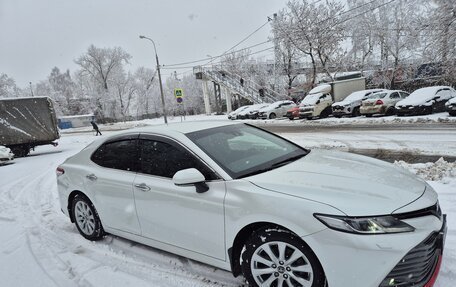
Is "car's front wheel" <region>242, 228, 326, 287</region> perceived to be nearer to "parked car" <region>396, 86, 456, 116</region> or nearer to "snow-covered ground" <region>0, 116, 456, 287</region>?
"snow-covered ground" <region>0, 116, 456, 287</region>

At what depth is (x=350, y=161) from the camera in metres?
3.21

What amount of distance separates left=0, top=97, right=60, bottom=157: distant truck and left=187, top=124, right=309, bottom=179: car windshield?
638 inches

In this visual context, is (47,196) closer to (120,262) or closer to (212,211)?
(120,262)

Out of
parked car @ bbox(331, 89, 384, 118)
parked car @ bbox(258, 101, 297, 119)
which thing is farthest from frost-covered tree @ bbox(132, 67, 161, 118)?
parked car @ bbox(331, 89, 384, 118)

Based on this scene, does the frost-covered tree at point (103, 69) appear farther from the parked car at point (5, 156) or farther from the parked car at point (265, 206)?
the parked car at point (265, 206)

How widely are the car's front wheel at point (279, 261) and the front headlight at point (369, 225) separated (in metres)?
0.32

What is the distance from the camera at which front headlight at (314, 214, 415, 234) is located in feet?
6.94

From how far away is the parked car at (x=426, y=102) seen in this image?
16391 millimetres

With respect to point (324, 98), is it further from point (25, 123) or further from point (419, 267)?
point (419, 267)

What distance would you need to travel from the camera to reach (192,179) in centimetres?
271

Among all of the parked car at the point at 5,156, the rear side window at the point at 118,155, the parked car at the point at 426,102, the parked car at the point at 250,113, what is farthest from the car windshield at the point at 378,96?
the parked car at the point at 5,156

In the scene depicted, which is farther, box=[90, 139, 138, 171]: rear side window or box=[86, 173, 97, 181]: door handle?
box=[86, 173, 97, 181]: door handle

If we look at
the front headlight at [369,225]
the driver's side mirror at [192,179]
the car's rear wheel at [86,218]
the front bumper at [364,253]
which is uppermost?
the driver's side mirror at [192,179]

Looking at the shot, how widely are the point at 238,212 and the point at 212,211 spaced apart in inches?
10.9
